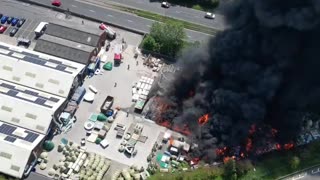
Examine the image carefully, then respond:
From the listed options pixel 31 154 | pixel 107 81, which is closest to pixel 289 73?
pixel 107 81

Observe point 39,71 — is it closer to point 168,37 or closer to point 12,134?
point 12,134

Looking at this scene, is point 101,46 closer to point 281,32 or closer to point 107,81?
point 107,81

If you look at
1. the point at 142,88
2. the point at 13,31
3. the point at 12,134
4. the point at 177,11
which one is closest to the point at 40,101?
the point at 12,134

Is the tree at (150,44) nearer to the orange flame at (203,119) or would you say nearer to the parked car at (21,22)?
the orange flame at (203,119)

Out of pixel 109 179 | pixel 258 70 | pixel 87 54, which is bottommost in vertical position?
pixel 109 179

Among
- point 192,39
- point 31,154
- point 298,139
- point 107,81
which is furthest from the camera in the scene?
point 192,39

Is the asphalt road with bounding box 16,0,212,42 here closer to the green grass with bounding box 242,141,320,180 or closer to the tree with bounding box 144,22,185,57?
the tree with bounding box 144,22,185,57
